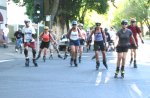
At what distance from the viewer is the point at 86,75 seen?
17219mm

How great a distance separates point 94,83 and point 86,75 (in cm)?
247

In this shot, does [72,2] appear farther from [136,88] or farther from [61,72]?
[136,88]

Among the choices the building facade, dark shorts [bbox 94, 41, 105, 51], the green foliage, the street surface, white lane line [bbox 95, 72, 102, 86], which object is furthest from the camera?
the green foliage

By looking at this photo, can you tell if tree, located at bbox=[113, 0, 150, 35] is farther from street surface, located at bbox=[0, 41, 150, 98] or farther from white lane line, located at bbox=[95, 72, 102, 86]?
white lane line, located at bbox=[95, 72, 102, 86]

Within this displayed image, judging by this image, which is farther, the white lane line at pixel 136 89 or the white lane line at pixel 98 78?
the white lane line at pixel 98 78

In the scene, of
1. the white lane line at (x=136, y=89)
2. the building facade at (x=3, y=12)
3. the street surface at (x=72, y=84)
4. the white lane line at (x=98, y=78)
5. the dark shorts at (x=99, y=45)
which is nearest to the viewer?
the street surface at (x=72, y=84)

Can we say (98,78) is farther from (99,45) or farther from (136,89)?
(99,45)

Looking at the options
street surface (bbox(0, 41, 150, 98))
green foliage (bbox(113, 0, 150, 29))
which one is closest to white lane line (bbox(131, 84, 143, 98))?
street surface (bbox(0, 41, 150, 98))

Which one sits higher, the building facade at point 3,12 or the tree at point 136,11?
the tree at point 136,11

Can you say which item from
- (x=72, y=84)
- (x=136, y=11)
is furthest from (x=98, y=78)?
(x=136, y=11)

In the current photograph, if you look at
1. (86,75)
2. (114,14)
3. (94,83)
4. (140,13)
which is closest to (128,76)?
(86,75)

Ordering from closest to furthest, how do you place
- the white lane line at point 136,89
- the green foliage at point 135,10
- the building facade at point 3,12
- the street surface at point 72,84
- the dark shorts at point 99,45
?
the street surface at point 72,84 → the white lane line at point 136,89 → the dark shorts at point 99,45 → the building facade at point 3,12 → the green foliage at point 135,10

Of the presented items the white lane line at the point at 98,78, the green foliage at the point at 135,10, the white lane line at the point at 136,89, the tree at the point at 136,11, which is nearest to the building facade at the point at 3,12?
the white lane line at the point at 98,78

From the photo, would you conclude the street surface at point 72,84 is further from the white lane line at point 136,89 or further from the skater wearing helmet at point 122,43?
the skater wearing helmet at point 122,43
